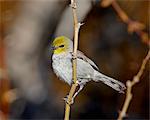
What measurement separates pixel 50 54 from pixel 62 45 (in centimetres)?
246

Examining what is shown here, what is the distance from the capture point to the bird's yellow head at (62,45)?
238cm

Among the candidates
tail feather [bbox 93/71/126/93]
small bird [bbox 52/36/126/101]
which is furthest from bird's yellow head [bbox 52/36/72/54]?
tail feather [bbox 93/71/126/93]

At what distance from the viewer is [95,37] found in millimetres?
5117

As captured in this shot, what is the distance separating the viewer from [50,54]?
16.0ft

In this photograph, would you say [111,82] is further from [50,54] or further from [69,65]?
[50,54]

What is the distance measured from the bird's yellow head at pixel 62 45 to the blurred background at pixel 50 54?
7.83ft

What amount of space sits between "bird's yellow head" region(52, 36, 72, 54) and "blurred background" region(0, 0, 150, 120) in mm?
2388

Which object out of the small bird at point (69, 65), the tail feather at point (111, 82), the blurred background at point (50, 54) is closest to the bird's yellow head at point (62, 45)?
the small bird at point (69, 65)

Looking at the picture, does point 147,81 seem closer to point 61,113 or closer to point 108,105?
point 108,105

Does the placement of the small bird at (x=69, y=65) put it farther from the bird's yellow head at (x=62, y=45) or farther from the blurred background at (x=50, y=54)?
the blurred background at (x=50, y=54)

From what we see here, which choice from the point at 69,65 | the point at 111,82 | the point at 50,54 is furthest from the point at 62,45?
the point at 50,54

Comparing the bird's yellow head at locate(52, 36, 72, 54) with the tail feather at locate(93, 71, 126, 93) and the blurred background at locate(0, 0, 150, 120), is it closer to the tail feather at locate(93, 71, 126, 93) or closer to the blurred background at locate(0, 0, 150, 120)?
the tail feather at locate(93, 71, 126, 93)

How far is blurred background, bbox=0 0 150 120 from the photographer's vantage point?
16.3 feet

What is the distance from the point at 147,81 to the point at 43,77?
1247 millimetres
